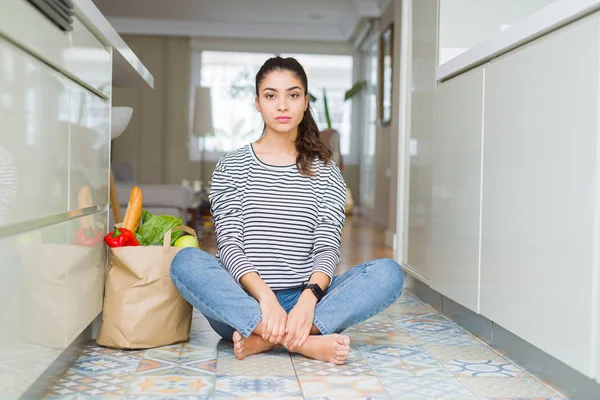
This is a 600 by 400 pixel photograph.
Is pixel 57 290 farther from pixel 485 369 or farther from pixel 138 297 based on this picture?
pixel 485 369

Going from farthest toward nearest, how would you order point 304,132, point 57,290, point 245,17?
1. point 245,17
2. point 304,132
3. point 57,290

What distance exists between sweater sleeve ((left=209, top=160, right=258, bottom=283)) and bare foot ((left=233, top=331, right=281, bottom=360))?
171 mm

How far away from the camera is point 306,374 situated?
177 cm

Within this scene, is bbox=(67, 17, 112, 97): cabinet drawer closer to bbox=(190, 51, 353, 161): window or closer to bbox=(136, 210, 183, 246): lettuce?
bbox=(136, 210, 183, 246): lettuce

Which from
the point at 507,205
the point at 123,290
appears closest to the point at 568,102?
the point at 507,205

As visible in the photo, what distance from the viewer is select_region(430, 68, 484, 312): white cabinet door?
2178mm

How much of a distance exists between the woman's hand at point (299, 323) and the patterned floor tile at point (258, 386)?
141mm

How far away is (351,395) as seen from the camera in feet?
5.26

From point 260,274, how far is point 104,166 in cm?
59

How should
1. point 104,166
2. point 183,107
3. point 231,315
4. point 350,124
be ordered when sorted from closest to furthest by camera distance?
point 231,315
point 104,166
point 183,107
point 350,124

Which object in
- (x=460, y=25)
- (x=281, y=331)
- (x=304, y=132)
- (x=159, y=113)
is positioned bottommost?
(x=281, y=331)

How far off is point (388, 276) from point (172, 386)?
0.70 metres

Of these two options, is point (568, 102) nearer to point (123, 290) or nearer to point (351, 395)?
point (351, 395)

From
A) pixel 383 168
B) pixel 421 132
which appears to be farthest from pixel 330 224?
pixel 383 168
